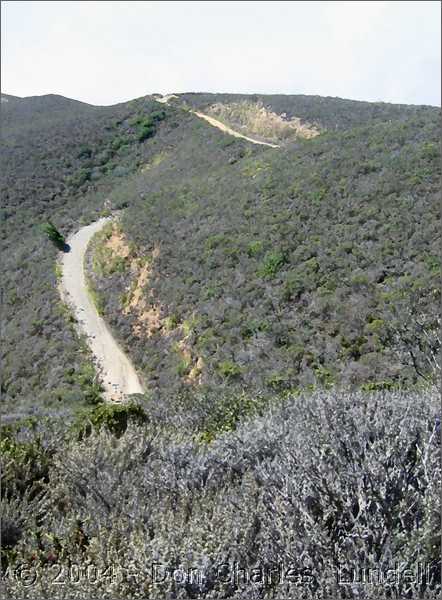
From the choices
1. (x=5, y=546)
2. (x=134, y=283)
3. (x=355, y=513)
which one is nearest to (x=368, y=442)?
(x=355, y=513)

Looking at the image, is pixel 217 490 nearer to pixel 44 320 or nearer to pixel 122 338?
pixel 122 338

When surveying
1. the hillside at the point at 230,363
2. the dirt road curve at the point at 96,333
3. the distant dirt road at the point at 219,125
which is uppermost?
the distant dirt road at the point at 219,125

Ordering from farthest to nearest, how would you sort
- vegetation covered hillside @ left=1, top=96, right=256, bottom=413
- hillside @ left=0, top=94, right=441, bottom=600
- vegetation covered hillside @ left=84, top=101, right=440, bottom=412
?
vegetation covered hillside @ left=1, top=96, right=256, bottom=413 < vegetation covered hillside @ left=84, top=101, right=440, bottom=412 < hillside @ left=0, top=94, right=441, bottom=600

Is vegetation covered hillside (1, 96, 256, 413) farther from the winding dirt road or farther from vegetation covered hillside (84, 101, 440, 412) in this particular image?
vegetation covered hillside (84, 101, 440, 412)

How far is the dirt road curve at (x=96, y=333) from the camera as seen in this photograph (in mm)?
16562

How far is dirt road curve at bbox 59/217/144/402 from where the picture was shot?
1656 cm

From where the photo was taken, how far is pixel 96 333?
778 inches

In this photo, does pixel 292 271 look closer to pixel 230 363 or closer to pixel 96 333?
pixel 230 363

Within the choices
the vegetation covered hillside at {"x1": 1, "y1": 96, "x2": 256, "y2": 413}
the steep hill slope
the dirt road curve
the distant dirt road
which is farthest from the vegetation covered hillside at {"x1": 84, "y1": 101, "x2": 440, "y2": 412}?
the distant dirt road

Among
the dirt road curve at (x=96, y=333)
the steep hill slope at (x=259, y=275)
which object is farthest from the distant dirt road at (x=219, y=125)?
the dirt road curve at (x=96, y=333)

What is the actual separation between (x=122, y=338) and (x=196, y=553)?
16359 mm

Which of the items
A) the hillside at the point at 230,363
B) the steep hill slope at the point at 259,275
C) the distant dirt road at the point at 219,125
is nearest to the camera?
the hillside at the point at 230,363

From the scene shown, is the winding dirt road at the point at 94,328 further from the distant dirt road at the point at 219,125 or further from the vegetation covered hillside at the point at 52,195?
the distant dirt road at the point at 219,125

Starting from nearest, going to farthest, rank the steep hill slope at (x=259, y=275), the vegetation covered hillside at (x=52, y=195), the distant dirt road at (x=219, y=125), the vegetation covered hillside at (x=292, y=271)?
the vegetation covered hillside at (x=292, y=271), the steep hill slope at (x=259, y=275), the vegetation covered hillside at (x=52, y=195), the distant dirt road at (x=219, y=125)
